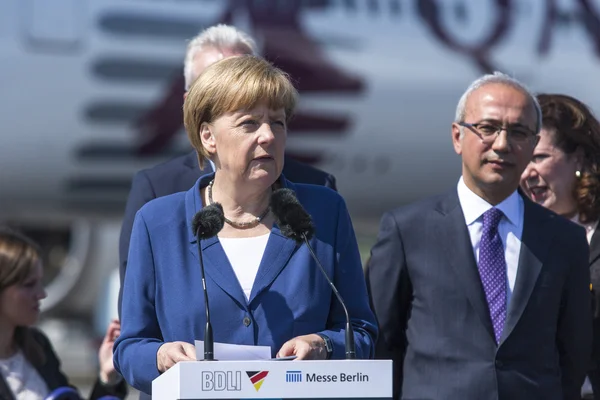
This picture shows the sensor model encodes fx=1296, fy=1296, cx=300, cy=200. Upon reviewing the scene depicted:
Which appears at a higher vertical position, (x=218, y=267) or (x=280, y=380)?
(x=218, y=267)

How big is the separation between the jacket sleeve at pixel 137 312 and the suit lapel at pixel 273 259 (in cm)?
23

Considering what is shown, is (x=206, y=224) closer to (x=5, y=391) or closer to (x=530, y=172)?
(x=5, y=391)

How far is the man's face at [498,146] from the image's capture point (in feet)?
12.1

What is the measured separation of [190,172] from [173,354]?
120cm

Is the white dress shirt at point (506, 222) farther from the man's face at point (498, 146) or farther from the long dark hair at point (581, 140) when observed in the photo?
the long dark hair at point (581, 140)

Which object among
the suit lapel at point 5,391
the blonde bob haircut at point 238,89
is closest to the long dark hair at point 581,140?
the blonde bob haircut at point 238,89

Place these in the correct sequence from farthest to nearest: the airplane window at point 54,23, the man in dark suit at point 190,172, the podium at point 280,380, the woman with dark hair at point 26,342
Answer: the airplane window at point 54,23 → the woman with dark hair at point 26,342 → the man in dark suit at point 190,172 → the podium at point 280,380

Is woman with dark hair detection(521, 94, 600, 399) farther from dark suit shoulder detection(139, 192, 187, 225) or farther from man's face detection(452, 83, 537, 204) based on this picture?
dark suit shoulder detection(139, 192, 187, 225)

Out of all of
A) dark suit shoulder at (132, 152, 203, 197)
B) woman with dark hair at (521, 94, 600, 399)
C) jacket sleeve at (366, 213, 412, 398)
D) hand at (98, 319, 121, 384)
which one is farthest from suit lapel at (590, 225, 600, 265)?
hand at (98, 319, 121, 384)

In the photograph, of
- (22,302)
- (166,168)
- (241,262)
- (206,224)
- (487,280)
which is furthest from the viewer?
(22,302)

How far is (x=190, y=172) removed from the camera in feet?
12.1

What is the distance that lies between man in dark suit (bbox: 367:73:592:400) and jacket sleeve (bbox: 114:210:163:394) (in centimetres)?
101

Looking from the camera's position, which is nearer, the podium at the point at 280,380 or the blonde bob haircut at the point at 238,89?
the podium at the point at 280,380

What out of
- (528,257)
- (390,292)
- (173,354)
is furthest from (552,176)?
(173,354)
